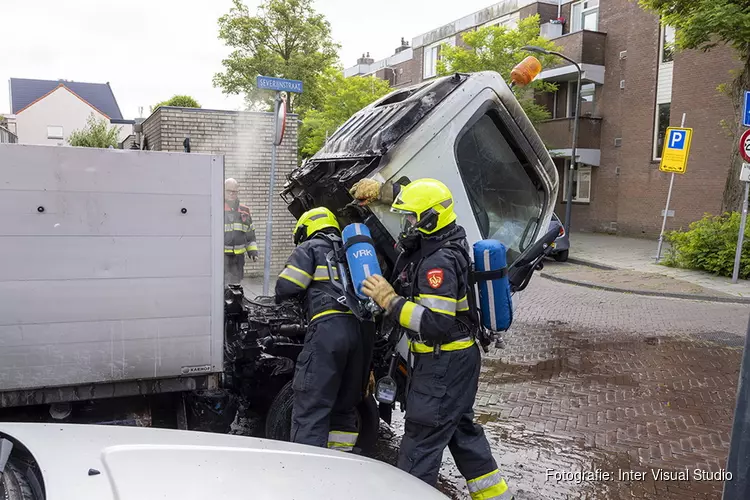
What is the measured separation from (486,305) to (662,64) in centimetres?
1995

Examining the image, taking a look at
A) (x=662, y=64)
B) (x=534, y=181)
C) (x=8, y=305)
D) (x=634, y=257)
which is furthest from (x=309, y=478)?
(x=662, y=64)

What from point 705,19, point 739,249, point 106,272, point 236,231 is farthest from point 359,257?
point 705,19

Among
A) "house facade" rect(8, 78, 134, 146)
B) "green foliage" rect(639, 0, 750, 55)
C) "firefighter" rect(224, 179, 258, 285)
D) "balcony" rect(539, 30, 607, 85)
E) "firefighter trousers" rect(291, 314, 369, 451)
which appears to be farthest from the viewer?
"house facade" rect(8, 78, 134, 146)

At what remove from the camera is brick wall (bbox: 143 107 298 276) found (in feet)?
36.1

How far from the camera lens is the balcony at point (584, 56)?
21.5m

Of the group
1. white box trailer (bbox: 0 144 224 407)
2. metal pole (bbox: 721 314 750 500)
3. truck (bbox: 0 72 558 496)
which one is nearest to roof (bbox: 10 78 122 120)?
truck (bbox: 0 72 558 496)

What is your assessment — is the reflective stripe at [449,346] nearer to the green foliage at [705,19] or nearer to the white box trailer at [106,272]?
the white box trailer at [106,272]

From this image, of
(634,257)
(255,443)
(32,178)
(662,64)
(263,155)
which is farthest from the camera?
(662,64)

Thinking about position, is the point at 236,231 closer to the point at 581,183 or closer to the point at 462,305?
the point at 462,305

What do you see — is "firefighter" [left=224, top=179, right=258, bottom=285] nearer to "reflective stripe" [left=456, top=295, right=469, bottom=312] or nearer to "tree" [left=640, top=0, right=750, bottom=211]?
"reflective stripe" [left=456, top=295, right=469, bottom=312]

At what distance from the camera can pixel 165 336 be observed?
10.4ft

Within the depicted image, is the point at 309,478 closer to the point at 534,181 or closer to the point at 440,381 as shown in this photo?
the point at 440,381

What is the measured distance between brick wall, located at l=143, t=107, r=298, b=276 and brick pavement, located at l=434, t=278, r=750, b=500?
5.09 m

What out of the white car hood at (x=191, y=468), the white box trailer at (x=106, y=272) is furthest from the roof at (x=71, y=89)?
the white car hood at (x=191, y=468)
